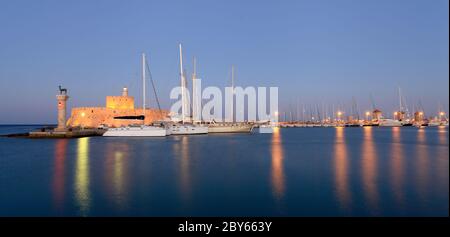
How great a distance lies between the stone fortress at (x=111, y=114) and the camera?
190 feet

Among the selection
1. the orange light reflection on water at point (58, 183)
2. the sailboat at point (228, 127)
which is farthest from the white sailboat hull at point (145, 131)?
the orange light reflection on water at point (58, 183)

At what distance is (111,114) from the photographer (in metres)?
58.5

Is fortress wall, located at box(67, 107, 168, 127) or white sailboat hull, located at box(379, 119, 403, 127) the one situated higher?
fortress wall, located at box(67, 107, 168, 127)

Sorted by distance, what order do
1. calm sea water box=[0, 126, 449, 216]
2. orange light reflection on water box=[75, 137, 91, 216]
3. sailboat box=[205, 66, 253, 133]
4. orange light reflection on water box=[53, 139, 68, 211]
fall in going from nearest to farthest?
calm sea water box=[0, 126, 449, 216], orange light reflection on water box=[75, 137, 91, 216], orange light reflection on water box=[53, 139, 68, 211], sailboat box=[205, 66, 253, 133]

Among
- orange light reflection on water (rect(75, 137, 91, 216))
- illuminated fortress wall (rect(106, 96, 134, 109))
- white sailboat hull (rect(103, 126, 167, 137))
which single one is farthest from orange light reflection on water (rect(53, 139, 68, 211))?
illuminated fortress wall (rect(106, 96, 134, 109))

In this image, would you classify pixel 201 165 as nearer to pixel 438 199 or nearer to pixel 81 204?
pixel 81 204

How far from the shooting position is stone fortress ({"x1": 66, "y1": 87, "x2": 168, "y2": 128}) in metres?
57.9

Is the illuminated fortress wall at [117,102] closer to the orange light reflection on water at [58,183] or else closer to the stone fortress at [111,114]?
the stone fortress at [111,114]

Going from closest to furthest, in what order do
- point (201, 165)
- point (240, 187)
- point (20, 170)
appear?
point (240, 187) < point (20, 170) < point (201, 165)

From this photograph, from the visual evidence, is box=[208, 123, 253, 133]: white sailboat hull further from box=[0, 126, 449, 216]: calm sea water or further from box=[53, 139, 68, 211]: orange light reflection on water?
box=[0, 126, 449, 216]: calm sea water

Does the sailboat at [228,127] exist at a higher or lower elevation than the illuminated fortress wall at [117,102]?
lower

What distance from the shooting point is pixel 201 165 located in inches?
601

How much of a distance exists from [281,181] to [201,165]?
207 inches
